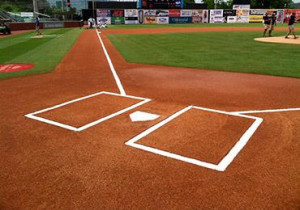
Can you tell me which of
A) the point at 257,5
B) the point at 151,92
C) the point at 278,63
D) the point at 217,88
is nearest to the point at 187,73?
the point at 217,88

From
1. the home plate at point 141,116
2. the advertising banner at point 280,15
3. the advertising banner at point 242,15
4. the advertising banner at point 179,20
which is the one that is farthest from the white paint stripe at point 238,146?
the advertising banner at point 242,15

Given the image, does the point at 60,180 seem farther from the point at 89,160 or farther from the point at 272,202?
the point at 272,202

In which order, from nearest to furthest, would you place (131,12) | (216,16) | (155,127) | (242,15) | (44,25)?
(155,127) < (44,25) < (131,12) < (242,15) < (216,16)

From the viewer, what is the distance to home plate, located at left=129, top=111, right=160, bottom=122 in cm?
596

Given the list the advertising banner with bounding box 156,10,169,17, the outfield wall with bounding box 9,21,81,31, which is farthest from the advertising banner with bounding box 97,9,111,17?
the advertising banner with bounding box 156,10,169,17

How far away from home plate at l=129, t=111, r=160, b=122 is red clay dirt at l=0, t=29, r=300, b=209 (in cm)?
18

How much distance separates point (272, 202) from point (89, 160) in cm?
277

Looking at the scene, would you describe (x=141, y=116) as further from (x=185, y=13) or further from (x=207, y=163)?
(x=185, y=13)

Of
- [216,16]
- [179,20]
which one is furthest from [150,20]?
[216,16]

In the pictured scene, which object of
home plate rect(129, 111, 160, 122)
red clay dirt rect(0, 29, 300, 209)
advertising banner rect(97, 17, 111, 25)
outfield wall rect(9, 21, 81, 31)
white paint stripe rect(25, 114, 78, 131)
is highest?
advertising banner rect(97, 17, 111, 25)

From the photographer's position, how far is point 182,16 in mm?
63094

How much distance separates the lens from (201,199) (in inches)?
132

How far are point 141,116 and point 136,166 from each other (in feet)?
7.11

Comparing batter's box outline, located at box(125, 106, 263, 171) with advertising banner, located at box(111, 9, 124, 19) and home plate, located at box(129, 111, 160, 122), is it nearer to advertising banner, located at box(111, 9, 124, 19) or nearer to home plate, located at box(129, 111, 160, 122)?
home plate, located at box(129, 111, 160, 122)
